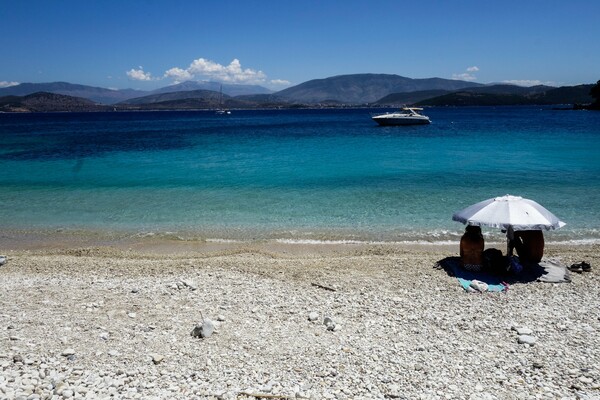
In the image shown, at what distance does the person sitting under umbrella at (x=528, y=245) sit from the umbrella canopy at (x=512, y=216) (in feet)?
2.12

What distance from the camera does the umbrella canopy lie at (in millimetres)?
9453

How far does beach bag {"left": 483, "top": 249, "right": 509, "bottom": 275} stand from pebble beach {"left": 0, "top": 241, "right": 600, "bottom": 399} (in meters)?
0.72

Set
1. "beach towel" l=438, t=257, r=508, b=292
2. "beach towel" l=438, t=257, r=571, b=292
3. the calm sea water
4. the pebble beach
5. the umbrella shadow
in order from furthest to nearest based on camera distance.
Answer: the calm sea water, the umbrella shadow, "beach towel" l=438, t=257, r=571, b=292, "beach towel" l=438, t=257, r=508, b=292, the pebble beach

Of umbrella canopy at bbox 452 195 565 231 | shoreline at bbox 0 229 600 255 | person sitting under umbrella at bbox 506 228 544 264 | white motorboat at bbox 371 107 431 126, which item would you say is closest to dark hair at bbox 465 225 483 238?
umbrella canopy at bbox 452 195 565 231

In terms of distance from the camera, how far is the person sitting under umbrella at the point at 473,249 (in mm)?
10312

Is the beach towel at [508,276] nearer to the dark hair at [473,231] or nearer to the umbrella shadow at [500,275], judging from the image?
the umbrella shadow at [500,275]

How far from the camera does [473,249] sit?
10352mm

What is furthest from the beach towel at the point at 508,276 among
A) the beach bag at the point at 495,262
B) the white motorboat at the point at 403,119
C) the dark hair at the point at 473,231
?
the white motorboat at the point at 403,119

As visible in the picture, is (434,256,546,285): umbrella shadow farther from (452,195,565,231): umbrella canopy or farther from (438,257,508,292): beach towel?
(452,195,565,231): umbrella canopy

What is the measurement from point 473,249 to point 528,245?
4.50 ft

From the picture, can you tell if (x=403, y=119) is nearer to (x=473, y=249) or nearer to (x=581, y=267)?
(x=581, y=267)

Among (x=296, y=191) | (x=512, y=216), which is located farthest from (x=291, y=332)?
(x=296, y=191)

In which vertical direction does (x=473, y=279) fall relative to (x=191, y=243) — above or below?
above

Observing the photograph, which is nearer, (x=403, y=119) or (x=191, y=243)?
(x=191, y=243)
